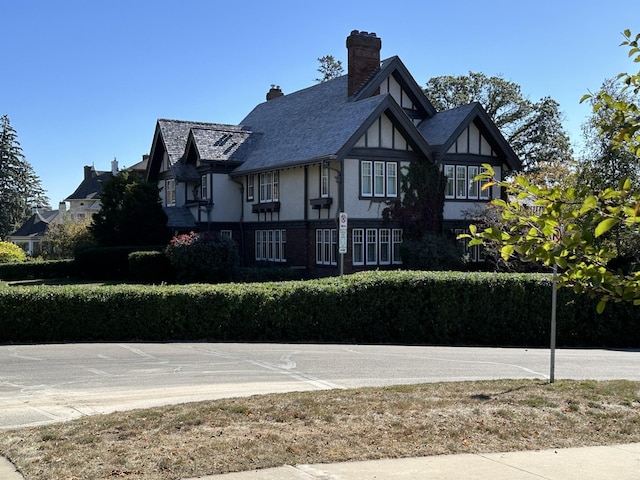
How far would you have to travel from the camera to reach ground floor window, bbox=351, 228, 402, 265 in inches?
1237

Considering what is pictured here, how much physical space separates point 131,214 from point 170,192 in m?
5.37

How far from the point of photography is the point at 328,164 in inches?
1234

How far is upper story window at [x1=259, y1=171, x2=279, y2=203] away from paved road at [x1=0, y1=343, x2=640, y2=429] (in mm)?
19045

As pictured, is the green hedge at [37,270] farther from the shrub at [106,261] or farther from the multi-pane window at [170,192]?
the multi-pane window at [170,192]

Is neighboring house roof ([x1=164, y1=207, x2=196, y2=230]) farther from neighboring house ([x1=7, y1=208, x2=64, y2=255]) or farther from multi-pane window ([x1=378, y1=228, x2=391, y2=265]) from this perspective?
neighboring house ([x1=7, y1=208, x2=64, y2=255])

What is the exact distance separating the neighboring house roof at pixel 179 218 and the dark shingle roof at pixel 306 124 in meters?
3.91

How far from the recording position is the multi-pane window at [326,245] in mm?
31995

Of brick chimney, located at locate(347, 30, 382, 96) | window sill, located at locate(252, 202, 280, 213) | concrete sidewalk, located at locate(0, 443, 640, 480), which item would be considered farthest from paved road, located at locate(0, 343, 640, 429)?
brick chimney, located at locate(347, 30, 382, 96)

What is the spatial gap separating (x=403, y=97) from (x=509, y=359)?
23830 millimetres

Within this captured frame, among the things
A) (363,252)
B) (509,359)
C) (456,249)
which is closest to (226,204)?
(363,252)

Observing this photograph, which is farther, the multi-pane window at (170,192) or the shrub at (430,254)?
the multi-pane window at (170,192)

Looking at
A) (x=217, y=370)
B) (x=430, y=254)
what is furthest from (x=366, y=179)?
(x=217, y=370)

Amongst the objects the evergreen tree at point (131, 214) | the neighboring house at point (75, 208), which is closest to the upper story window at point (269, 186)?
the evergreen tree at point (131, 214)

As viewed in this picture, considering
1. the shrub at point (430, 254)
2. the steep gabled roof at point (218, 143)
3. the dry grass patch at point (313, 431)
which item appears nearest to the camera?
the dry grass patch at point (313, 431)
